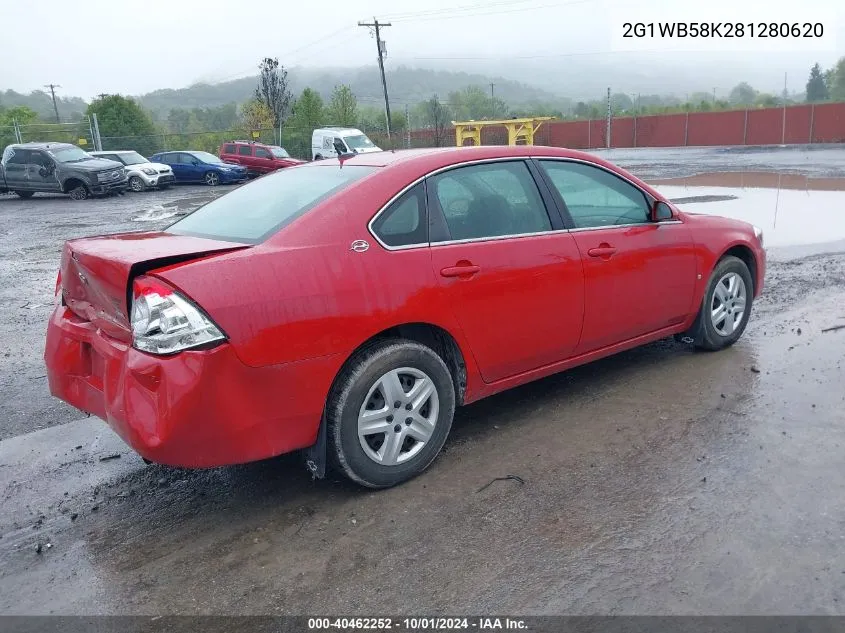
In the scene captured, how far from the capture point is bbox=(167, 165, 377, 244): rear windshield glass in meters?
3.52

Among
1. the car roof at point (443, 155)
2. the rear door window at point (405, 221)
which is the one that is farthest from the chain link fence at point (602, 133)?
the rear door window at point (405, 221)

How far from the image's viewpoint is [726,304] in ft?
17.2

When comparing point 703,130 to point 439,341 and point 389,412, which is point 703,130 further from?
point 389,412

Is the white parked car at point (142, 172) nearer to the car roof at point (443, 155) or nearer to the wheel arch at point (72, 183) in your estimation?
the wheel arch at point (72, 183)

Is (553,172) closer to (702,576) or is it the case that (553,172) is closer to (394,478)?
(394,478)

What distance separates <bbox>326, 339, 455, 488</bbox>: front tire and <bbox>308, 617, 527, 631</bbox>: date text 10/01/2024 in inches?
33.5

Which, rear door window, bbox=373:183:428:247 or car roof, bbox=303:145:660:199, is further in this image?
car roof, bbox=303:145:660:199

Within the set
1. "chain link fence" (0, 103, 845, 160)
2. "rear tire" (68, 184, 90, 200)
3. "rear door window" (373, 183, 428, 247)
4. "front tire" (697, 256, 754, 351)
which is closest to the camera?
"rear door window" (373, 183, 428, 247)

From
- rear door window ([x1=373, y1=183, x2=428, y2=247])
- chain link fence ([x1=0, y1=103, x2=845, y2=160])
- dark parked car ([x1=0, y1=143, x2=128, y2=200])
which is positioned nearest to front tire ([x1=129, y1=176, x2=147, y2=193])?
dark parked car ([x1=0, y1=143, x2=128, y2=200])

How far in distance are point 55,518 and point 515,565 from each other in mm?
2180

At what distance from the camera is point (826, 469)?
3531 millimetres

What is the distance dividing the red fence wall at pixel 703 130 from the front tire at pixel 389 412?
3793 cm

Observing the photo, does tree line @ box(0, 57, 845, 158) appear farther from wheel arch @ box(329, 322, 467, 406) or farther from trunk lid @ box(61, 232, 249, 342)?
wheel arch @ box(329, 322, 467, 406)

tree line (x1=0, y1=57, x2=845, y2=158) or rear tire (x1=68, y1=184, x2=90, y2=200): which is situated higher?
tree line (x1=0, y1=57, x2=845, y2=158)
